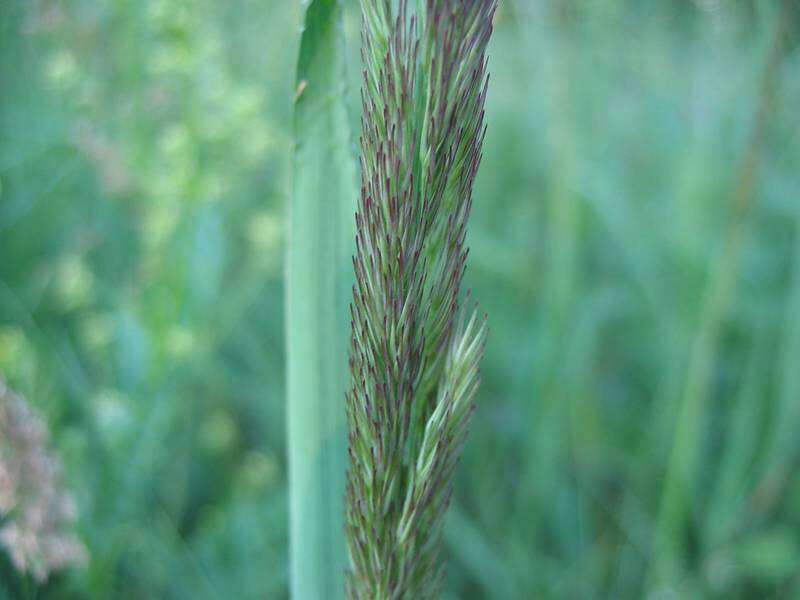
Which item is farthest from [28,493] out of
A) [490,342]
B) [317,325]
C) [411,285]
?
[490,342]

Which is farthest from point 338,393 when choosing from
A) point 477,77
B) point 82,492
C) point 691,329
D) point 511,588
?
point 691,329

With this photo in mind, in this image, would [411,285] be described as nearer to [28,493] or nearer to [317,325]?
[317,325]

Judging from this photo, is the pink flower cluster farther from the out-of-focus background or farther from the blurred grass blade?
the blurred grass blade

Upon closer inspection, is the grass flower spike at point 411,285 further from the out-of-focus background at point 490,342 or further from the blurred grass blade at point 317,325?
the out-of-focus background at point 490,342

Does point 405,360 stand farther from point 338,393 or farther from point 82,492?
point 82,492

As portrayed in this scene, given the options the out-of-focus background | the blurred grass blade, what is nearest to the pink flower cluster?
the out-of-focus background
